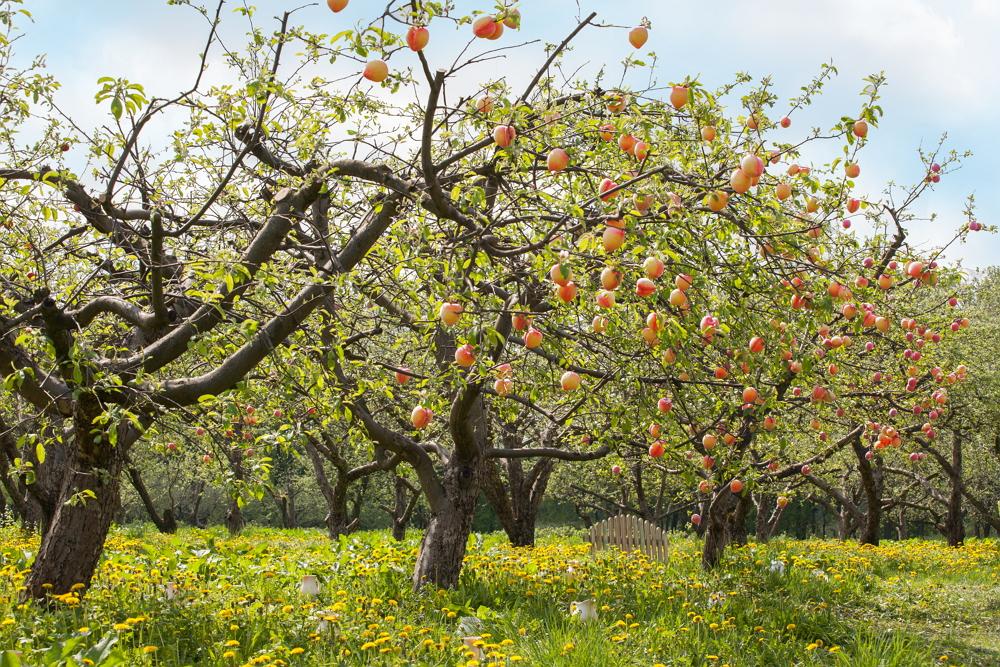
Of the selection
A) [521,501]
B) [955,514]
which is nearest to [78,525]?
[521,501]

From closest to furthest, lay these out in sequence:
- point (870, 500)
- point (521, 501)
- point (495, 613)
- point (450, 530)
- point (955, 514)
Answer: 1. point (495, 613)
2. point (450, 530)
3. point (521, 501)
4. point (870, 500)
5. point (955, 514)

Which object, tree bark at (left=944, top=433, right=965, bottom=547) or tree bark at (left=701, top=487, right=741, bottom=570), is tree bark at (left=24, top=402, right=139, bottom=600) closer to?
tree bark at (left=701, top=487, right=741, bottom=570)

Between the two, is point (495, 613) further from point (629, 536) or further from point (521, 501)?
point (629, 536)

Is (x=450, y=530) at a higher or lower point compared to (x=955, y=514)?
lower

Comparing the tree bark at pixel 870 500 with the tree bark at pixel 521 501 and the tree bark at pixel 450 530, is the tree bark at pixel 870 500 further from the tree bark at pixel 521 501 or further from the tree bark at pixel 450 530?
the tree bark at pixel 450 530

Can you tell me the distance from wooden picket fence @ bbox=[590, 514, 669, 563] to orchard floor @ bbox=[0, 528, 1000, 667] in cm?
216

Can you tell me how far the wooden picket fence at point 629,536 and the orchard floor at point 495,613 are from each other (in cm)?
216

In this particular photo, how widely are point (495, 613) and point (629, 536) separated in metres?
7.09

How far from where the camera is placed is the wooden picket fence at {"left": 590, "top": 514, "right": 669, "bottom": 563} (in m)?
13.0

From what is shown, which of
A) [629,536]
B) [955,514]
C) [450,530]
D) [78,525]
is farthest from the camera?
[955,514]

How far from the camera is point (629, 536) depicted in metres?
13.1

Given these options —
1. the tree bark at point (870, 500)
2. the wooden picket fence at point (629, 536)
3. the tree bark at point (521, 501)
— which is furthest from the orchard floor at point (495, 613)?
the tree bark at point (870, 500)

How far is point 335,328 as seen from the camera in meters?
5.21

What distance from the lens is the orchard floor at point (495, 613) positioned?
17.0ft
